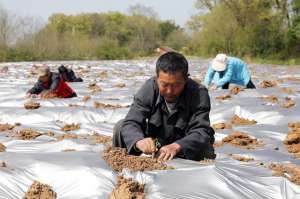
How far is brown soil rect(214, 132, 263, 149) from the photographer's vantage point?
4423 mm

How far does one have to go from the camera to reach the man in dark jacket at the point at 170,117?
9.50ft

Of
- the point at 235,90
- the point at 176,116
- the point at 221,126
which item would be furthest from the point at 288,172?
the point at 235,90

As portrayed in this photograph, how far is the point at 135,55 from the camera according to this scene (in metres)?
41.3

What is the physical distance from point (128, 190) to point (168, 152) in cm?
60

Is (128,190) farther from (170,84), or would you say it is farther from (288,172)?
(288,172)

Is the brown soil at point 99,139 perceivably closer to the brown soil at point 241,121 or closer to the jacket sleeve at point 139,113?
the jacket sleeve at point 139,113

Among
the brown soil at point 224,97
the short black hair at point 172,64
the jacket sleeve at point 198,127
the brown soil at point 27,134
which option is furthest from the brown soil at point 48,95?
the short black hair at point 172,64

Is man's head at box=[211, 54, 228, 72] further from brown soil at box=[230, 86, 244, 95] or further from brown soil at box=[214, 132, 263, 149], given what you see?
brown soil at box=[214, 132, 263, 149]

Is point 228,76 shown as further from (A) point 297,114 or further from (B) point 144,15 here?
(B) point 144,15

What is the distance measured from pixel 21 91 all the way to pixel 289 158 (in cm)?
551

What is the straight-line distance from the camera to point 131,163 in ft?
8.61

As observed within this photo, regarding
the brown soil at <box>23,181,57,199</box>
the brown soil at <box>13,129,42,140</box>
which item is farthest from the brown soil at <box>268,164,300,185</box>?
the brown soil at <box>13,129,42,140</box>

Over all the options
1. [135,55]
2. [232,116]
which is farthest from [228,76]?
[135,55]

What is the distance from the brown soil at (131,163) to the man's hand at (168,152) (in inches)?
3.4
